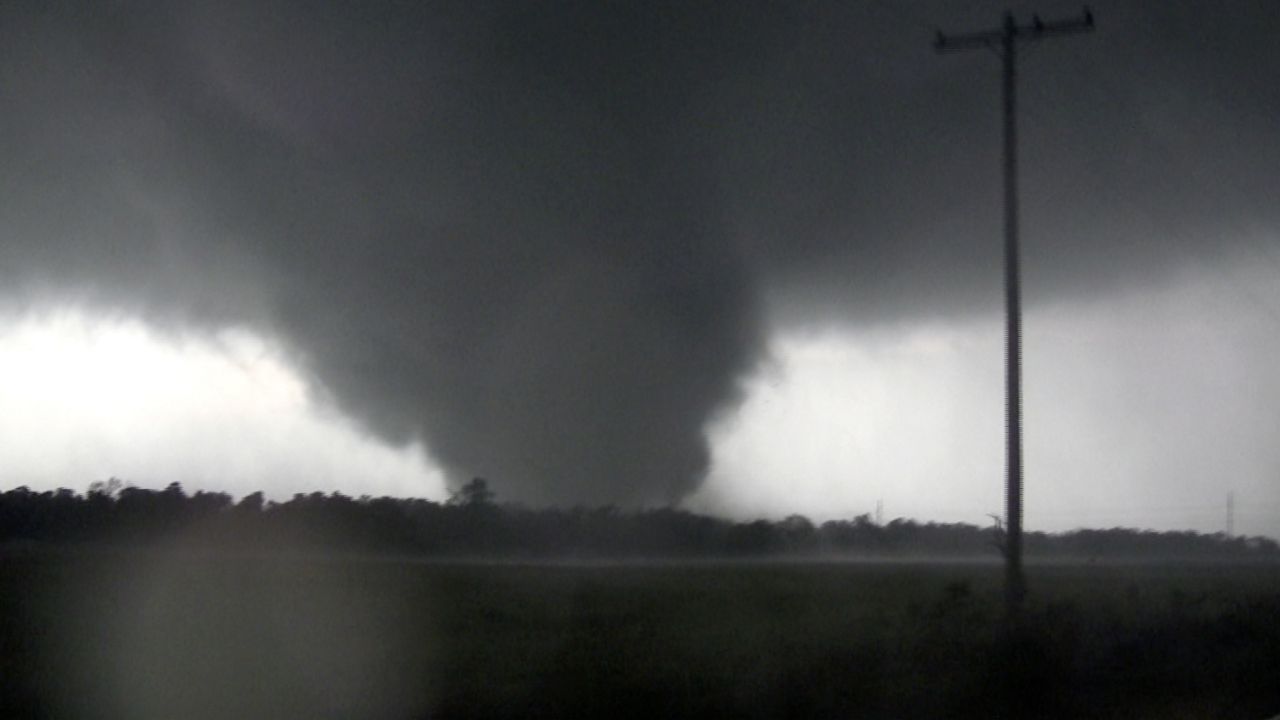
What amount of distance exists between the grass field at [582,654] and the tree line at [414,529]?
25.7m

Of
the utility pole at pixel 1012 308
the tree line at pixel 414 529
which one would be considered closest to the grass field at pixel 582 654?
the utility pole at pixel 1012 308

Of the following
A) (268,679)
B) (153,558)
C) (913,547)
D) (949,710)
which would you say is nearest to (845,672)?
(949,710)

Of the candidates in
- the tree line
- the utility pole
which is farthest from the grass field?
the tree line

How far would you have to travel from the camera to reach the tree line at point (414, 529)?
207ft

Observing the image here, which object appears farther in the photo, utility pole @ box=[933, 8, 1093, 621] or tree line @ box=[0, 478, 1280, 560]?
tree line @ box=[0, 478, 1280, 560]

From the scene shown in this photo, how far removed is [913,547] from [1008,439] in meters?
84.2

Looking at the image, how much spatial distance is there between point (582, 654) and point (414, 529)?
53.3 metres

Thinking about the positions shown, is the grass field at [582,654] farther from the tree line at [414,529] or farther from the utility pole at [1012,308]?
the tree line at [414,529]

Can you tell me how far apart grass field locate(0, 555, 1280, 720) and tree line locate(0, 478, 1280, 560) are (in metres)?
25.7

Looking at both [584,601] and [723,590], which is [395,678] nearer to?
[584,601]

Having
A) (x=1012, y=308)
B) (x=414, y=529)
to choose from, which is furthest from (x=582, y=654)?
(x=414, y=529)

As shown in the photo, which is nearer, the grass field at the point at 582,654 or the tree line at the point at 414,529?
the grass field at the point at 582,654

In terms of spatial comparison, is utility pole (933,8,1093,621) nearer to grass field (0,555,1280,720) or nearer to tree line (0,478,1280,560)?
grass field (0,555,1280,720)

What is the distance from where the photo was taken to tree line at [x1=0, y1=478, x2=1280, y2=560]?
63.1 metres
